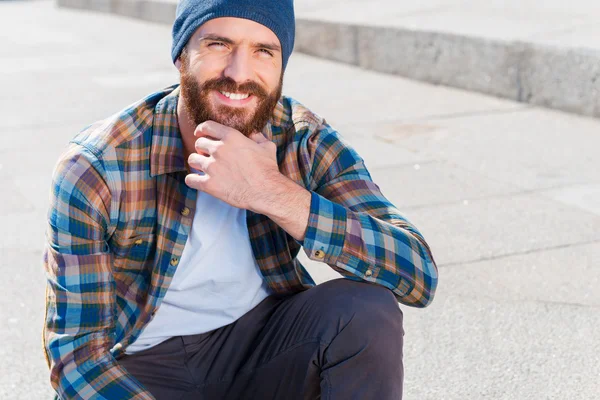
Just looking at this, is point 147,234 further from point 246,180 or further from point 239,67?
point 239,67

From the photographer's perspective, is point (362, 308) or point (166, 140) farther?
point (166, 140)

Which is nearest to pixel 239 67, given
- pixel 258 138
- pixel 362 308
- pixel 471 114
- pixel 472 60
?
pixel 258 138

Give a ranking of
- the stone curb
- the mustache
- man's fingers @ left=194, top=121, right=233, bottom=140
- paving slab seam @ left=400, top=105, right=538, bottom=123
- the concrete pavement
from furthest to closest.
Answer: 1. paving slab seam @ left=400, top=105, right=538, bottom=123
2. the stone curb
3. the concrete pavement
4. the mustache
5. man's fingers @ left=194, top=121, right=233, bottom=140

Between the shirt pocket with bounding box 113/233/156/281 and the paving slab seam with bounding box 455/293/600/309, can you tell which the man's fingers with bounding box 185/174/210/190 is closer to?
the shirt pocket with bounding box 113/233/156/281

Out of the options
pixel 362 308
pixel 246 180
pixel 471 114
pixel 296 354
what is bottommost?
pixel 471 114

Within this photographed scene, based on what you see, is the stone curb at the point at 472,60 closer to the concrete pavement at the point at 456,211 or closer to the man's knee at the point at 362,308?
the concrete pavement at the point at 456,211

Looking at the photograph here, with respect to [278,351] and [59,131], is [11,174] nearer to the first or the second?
[59,131]

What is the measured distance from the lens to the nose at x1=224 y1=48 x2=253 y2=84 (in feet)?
8.20

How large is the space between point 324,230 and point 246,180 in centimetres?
23

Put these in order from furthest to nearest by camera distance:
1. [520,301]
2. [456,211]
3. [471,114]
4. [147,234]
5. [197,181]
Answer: [471,114] < [456,211] < [520,301] < [147,234] < [197,181]

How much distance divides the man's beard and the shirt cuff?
27 centimetres

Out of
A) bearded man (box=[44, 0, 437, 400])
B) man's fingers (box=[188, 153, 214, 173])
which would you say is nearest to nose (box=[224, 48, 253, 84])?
bearded man (box=[44, 0, 437, 400])

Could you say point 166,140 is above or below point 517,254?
above

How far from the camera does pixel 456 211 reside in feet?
16.3
